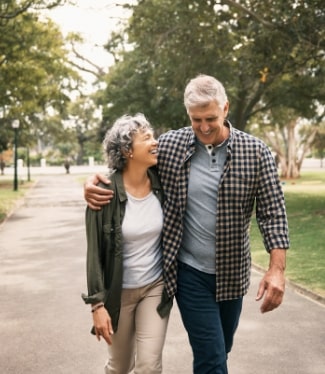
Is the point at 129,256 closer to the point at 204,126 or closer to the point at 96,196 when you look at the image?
the point at 96,196

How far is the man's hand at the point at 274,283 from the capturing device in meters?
3.13

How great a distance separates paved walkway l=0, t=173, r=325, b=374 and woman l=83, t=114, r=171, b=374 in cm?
144

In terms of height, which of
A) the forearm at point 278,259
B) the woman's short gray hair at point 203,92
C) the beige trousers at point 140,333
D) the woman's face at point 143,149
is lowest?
the beige trousers at point 140,333

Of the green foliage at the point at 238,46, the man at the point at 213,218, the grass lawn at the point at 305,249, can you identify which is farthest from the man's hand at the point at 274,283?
the green foliage at the point at 238,46

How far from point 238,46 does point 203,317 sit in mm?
17084

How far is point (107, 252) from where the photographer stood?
317cm

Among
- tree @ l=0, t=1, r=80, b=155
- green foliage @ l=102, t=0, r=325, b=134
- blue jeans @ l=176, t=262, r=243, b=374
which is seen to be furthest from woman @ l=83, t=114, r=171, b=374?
tree @ l=0, t=1, r=80, b=155

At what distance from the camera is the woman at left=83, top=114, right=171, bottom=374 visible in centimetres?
315

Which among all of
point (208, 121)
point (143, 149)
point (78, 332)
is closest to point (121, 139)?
point (143, 149)

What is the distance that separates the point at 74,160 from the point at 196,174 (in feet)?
315

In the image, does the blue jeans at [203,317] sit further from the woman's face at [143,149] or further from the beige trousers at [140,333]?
the woman's face at [143,149]

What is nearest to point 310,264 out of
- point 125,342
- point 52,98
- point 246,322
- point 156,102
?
point 246,322

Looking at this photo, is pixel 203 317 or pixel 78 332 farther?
pixel 78 332

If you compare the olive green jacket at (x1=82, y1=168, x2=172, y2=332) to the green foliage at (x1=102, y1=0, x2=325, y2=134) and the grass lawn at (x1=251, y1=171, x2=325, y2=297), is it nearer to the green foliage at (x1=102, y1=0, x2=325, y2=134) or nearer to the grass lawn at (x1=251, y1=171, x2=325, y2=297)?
the grass lawn at (x1=251, y1=171, x2=325, y2=297)
